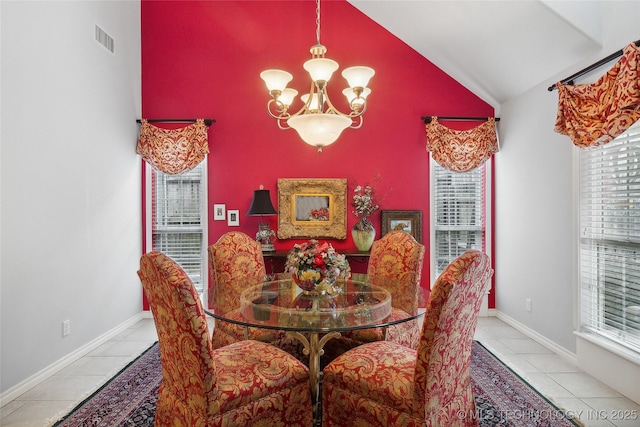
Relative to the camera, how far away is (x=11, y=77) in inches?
98.9

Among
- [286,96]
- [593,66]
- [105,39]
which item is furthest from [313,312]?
[105,39]

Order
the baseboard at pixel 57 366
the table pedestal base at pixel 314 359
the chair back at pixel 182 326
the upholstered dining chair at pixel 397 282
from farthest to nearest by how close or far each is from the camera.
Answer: the baseboard at pixel 57 366 < the upholstered dining chair at pixel 397 282 < the table pedestal base at pixel 314 359 < the chair back at pixel 182 326

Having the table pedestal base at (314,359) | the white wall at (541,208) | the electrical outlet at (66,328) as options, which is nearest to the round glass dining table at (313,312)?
the table pedestal base at (314,359)

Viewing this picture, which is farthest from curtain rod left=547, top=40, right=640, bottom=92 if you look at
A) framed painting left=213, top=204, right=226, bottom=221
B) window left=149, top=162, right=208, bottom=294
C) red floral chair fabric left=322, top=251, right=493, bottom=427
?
window left=149, top=162, right=208, bottom=294

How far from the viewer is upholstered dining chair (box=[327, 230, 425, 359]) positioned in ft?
→ 7.64

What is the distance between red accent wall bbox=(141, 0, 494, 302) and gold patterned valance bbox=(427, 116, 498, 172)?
0.20m

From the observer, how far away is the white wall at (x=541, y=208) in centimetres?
301

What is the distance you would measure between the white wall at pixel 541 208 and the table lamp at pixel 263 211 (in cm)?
261

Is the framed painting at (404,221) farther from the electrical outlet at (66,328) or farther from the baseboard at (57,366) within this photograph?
the electrical outlet at (66,328)

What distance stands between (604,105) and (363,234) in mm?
2322

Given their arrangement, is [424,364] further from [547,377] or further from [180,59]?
[180,59]

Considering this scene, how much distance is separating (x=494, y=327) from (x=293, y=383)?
3.04 m

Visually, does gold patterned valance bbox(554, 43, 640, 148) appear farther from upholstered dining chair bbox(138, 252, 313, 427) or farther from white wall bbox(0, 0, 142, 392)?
white wall bbox(0, 0, 142, 392)

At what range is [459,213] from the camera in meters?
4.46
